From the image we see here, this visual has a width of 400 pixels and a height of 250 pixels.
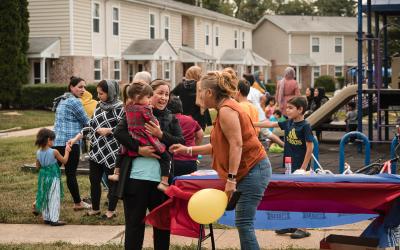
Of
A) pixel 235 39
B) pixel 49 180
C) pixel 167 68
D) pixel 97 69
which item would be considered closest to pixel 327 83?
pixel 235 39

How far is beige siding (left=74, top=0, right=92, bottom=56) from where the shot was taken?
35.7 meters

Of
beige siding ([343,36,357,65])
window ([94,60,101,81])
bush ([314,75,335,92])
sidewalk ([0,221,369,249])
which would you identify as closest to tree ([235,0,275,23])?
beige siding ([343,36,357,65])

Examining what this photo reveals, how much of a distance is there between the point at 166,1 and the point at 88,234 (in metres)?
39.8

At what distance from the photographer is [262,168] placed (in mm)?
5961

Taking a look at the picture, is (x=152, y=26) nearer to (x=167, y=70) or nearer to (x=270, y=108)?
(x=167, y=70)

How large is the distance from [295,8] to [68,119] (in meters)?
87.1

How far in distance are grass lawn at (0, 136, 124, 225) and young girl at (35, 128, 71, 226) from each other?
259 mm

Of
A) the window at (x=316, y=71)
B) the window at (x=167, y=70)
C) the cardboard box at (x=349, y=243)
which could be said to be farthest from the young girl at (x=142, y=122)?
the window at (x=316, y=71)

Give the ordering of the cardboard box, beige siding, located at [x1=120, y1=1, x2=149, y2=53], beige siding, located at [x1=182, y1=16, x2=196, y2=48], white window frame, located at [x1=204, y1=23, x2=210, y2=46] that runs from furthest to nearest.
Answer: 1. white window frame, located at [x1=204, y1=23, x2=210, y2=46]
2. beige siding, located at [x1=182, y1=16, x2=196, y2=48]
3. beige siding, located at [x1=120, y1=1, x2=149, y2=53]
4. the cardboard box

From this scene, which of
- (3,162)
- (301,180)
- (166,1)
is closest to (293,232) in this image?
(301,180)

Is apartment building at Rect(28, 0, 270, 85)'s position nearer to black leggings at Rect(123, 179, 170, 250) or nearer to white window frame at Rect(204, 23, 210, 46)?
white window frame at Rect(204, 23, 210, 46)

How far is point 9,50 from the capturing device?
32.2 metres

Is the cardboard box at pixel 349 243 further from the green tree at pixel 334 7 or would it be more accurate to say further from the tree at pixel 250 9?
the green tree at pixel 334 7

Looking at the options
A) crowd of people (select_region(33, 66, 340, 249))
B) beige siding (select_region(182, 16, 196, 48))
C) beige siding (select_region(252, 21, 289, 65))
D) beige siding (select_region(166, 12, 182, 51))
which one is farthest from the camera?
beige siding (select_region(252, 21, 289, 65))
